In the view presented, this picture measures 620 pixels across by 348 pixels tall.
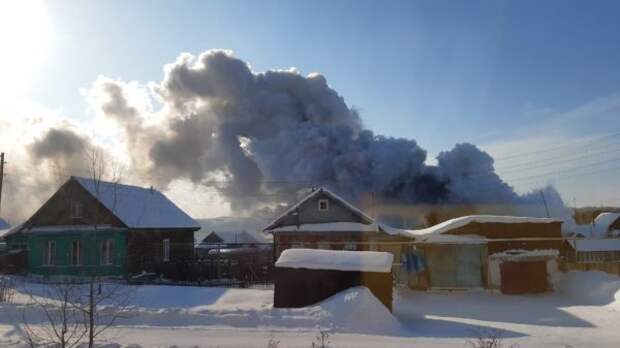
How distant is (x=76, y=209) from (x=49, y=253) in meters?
2.73

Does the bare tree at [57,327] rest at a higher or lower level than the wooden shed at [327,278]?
A: lower

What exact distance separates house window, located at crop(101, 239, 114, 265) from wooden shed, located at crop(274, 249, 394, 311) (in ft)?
50.0

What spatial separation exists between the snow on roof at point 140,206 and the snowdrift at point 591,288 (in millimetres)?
20085

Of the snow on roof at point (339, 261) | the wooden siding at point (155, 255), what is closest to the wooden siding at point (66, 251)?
the wooden siding at point (155, 255)

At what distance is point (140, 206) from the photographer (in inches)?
1196

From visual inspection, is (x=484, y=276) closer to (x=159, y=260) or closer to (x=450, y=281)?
(x=450, y=281)

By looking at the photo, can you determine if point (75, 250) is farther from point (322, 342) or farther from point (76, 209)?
point (322, 342)

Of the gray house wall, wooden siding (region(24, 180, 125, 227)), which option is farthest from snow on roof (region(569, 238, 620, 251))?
wooden siding (region(24, 180, 125, 227))

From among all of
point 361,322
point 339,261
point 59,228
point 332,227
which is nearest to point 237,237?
point 59,228

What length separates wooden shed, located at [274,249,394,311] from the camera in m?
14.8

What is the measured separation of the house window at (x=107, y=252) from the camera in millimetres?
27297

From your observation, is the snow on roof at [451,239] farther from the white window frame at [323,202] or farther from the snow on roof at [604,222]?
the snow on roof at [604,222]

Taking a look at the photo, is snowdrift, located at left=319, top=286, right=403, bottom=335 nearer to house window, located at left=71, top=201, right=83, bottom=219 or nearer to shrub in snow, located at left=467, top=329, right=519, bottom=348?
shrub in snow, located at left=467, top=329, right=519, bottom=348

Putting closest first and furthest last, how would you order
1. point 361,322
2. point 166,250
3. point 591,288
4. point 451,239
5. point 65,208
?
point 361,322, point 591,288, point 451,239, point 65,208, point 166,250
